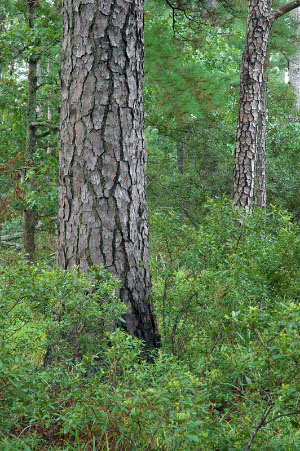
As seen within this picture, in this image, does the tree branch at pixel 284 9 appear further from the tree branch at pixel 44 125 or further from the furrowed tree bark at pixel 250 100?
the tree branch at pixel 44 125

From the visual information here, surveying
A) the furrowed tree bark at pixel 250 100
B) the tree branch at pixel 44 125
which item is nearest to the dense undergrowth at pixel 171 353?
the furrowed tree bark at pixel 250 100

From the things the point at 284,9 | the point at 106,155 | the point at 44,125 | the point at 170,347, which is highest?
the point at 284,9

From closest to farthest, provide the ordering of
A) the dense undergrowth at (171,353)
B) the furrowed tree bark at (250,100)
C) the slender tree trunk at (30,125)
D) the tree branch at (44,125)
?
1. the dense undergrowth at (171,353)
2. the furrowed tree bark at (250,100)
3. the tree branch at (44,125)
4. the slender tree trunk at (30,125)

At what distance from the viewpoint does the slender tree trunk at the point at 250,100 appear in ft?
24.1

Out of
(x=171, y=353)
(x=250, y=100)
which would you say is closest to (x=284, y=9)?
(x=250, y=100)

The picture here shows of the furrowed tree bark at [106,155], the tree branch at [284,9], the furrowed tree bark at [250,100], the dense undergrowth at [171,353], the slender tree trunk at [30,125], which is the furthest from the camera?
the slender tree trunk at [30,125]

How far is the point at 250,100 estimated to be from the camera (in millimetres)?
7395

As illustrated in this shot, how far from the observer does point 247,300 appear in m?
3.06

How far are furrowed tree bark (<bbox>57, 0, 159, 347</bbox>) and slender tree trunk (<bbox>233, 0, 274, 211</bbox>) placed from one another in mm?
3894

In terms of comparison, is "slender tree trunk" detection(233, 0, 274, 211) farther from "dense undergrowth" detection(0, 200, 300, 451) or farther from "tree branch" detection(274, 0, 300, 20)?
"dense undergrowth" detection(0, 200, 300, 451)

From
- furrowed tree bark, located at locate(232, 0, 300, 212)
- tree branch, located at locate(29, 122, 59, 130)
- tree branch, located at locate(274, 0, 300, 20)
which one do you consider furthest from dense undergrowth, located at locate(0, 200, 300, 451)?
tree branch, located at locate(274, 0, 300, 20)

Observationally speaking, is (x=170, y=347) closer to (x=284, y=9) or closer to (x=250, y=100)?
(x=250, y=100)

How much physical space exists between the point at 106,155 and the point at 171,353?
1370mm

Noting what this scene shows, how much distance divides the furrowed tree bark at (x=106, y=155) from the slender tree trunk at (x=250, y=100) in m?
3.89
